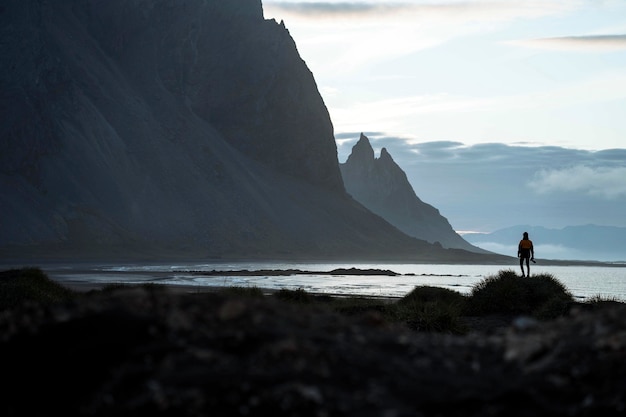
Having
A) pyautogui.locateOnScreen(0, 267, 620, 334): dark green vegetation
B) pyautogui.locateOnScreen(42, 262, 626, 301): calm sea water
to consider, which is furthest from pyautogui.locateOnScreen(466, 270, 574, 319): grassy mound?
pyautogui.locateOnScreen(42, 262, 626, 301): calm sea water

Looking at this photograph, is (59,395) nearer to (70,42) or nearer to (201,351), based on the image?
(201,351)

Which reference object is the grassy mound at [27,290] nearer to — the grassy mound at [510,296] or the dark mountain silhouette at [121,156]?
the grassy mound at [510,296]

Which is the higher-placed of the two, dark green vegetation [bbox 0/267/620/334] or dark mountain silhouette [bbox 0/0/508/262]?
dark mountain silhouette [bbox 0/0/508/262]

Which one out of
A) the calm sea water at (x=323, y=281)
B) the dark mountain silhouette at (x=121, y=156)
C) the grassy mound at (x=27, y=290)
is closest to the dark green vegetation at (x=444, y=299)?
the grassy mound at (x=27, y=290)

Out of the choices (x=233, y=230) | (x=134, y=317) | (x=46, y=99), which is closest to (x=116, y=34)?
(x=46, y=99)

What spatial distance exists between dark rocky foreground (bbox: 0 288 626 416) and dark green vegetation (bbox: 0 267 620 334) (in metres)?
15.3

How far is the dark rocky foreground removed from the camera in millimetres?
5234

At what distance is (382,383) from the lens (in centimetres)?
536

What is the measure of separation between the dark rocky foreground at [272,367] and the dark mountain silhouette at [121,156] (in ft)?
411

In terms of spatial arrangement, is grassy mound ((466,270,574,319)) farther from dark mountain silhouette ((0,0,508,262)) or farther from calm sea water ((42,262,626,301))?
dark mountain silhouette ((0,0,508,262))

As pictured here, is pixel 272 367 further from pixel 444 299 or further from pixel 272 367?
pixel 444 299

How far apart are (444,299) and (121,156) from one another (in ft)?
420

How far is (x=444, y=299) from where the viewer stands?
104 feet

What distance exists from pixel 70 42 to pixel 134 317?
167761 mm
